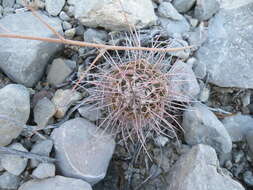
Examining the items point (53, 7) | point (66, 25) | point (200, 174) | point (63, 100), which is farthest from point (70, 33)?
point (200, 174)

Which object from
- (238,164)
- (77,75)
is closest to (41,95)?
(77,75)

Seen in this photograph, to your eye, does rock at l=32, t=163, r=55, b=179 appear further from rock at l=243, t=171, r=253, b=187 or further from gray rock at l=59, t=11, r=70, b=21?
rock at l=243, t=171, r=253, b=187

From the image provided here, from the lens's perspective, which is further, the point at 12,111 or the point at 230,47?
the point at 230,47

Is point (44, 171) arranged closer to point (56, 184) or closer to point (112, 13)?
point (56, 184)

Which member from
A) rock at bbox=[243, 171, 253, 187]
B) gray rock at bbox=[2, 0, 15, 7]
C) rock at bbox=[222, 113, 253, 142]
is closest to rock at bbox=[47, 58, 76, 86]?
gray rock at bbox=[2, 0, 15, 7]

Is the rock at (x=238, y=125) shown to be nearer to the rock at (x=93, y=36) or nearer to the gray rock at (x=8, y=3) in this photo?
the rock at (x=93, y=36)

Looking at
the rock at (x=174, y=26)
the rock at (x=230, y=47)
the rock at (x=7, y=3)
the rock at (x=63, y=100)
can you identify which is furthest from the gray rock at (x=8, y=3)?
the rock at (x=230, y=47)

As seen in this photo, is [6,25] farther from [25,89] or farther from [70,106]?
[70,106]
